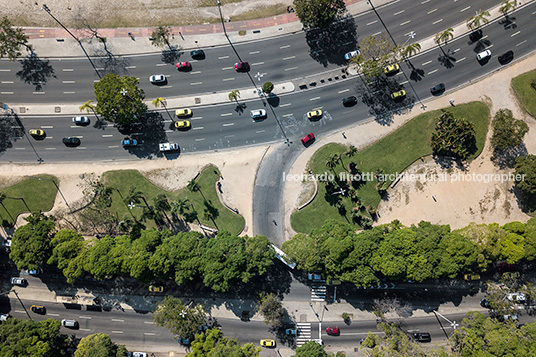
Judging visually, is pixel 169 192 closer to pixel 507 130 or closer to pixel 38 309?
pixel 38 309

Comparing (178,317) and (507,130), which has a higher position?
(507,130)

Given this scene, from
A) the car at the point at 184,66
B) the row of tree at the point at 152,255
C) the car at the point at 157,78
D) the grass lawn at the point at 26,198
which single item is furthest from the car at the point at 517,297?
the grass lawn at the point at 26,198

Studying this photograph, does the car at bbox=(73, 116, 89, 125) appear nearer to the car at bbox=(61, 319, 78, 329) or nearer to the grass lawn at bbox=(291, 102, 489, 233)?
the car at bbox=(61, 319, 78, 329)

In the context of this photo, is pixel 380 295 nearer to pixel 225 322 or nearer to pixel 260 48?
pixel 225 322

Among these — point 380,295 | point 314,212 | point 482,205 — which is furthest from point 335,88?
point 380,295

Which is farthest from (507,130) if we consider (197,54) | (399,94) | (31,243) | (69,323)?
(69,323)
